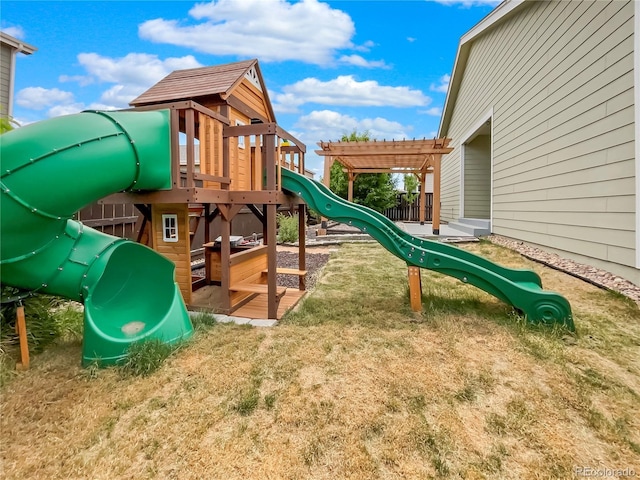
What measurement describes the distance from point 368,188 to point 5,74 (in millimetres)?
15673

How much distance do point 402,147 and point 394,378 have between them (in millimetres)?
9284

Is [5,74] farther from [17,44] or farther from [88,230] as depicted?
[88,230]

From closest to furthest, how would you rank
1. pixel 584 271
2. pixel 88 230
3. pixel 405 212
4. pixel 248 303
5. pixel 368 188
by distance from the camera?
1. pixel 88 230
2. pixel 248 303
3. pixel 584 271
4. pixel 368 188
5. pixel 405 212

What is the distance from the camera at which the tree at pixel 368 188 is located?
19703 mm

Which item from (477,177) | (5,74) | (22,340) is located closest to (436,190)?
(477,177)

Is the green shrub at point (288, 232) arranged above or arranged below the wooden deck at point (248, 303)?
above

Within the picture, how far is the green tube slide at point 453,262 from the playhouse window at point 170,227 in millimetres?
1606

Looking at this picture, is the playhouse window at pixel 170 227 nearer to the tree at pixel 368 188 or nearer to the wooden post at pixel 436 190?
the wooden post at pixel 436 190

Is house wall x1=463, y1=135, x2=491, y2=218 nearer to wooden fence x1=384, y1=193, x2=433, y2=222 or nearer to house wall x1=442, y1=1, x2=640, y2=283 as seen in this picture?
house wall x1=442, y1=1, x2=640, y2=283

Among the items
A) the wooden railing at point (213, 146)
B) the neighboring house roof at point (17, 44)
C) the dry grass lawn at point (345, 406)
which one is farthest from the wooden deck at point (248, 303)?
the neighboring house roof at point (17, 44)

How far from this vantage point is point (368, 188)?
1994 centimetres

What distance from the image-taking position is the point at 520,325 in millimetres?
3785

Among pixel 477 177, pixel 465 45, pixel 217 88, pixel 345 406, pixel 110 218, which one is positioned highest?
pixel 465 45

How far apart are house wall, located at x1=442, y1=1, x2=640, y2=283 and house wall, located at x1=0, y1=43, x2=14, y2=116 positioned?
1391cm
